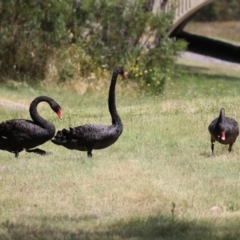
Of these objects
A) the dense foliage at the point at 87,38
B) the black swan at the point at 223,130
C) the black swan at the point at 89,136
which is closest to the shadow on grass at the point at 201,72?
the dense foliage at the point at 87,38

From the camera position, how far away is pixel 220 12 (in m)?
56.5

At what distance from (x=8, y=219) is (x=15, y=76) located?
1609 centimetres

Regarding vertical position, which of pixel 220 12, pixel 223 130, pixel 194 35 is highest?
pixel 220 12

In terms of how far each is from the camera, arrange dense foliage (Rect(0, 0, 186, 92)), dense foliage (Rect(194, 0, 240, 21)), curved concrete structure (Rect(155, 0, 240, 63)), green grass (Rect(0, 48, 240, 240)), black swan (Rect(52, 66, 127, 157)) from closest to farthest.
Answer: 1. green grass (Rect(0, 48, 240, 240))
2. black swan (Rect(52, 66, 127, 157))
3. dense foliage (Rect(0, 0, 186, 92))
4. curved concrete structure (Rect(155, 0, 240, 63))
5. dense foliage (Rect(194, 0, 240, 21))

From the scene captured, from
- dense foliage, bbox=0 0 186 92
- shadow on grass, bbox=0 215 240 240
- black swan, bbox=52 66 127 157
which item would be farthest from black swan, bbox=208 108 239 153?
dense foliage, bbox=0 0 186 92

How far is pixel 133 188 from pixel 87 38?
1682 centimetres

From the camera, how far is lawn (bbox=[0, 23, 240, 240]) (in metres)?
8.16

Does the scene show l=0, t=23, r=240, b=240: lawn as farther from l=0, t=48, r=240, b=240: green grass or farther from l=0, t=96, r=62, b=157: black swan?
l=0, t=96, r=62, b=157: black swan

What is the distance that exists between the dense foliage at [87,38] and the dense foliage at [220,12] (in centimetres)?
2835

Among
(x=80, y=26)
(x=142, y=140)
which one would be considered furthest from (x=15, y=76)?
(x=142, y=140)

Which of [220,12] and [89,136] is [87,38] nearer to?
[89,136]

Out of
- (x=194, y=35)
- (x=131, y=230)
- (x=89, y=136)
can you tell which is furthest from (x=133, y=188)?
(x=194, y=35)

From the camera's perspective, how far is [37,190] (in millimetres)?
9812

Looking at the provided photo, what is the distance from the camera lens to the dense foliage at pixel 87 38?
24344mm
